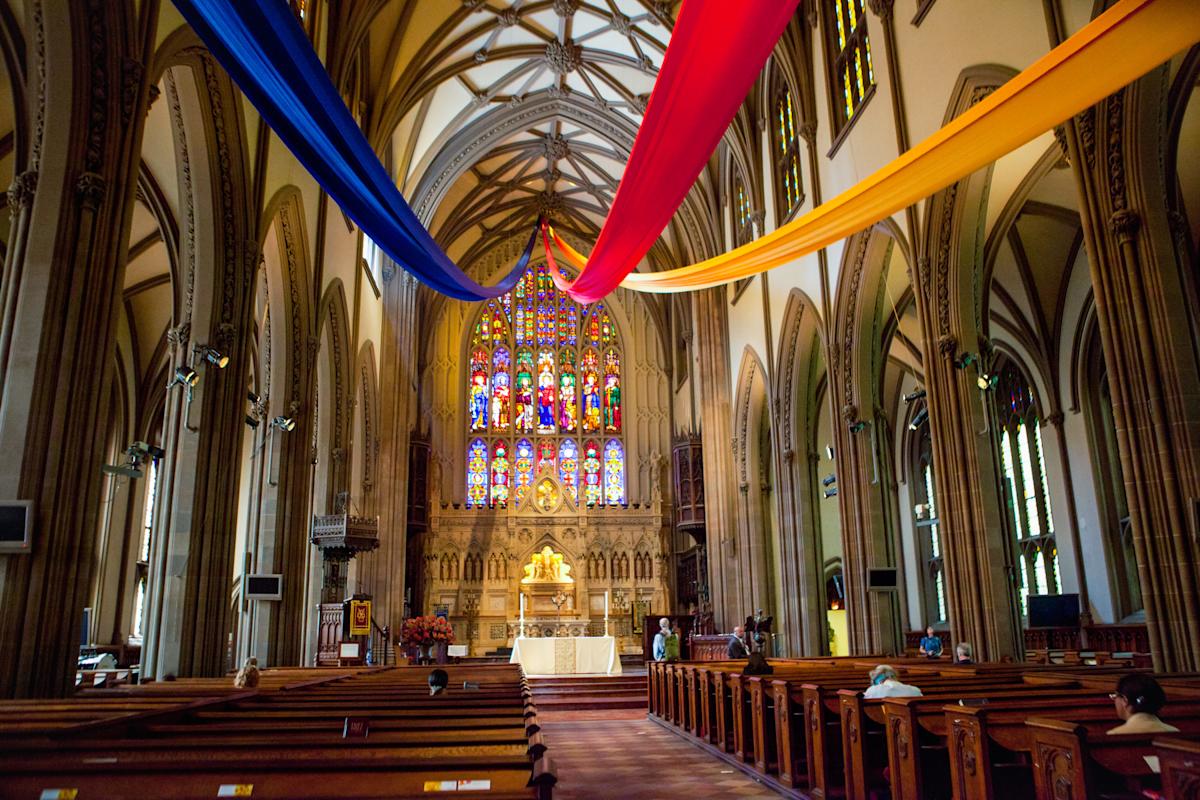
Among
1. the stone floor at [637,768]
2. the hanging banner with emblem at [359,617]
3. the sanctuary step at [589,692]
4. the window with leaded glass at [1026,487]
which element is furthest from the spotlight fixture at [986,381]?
the hanging banner with emblem at [359,617]

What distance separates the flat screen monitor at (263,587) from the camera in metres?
12.4

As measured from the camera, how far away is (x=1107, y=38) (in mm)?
5109

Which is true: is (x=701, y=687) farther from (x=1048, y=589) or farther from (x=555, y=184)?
(x=555, y=184)

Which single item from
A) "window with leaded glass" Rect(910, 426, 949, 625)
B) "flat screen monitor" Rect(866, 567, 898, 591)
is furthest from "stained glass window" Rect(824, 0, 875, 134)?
"window with leaded glass" Rect(910, 426, 949, 625)

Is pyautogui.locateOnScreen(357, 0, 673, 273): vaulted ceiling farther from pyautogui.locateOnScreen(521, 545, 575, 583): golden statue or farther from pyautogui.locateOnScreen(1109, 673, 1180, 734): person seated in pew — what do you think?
pyautogui.locateOnScreen(1109, 673, 1180, 734): person seated in pew

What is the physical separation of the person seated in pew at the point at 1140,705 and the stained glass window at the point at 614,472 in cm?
2414

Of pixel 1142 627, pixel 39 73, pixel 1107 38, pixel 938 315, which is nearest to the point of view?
pixel 1107 38

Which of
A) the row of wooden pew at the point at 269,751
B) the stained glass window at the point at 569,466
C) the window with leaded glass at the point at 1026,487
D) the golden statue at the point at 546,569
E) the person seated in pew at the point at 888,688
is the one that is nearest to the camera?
the row of wooden pew at the point at 269,751

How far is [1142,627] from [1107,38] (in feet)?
43.4

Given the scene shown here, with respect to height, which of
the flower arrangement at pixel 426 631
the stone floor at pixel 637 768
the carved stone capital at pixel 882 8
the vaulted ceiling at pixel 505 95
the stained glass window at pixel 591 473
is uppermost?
the vaulted ceiling at pixel 505 95

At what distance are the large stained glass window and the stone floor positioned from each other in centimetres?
1613

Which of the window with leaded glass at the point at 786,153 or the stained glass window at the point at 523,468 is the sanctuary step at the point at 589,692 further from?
the stained glass window at the point at 523,468

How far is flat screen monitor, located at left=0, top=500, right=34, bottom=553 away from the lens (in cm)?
641

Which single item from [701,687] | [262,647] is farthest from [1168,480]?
[262,647]
